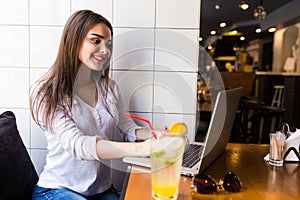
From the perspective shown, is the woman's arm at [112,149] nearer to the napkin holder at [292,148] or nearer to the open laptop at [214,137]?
the open laptop at [214,137]

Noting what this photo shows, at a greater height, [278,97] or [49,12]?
[49,12]

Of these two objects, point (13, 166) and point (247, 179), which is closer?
point (247, 179)

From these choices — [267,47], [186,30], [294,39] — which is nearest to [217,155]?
[186,30]

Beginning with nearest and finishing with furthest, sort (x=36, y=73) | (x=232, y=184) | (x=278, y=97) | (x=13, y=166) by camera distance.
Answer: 1. (x=232, y=184)
2. (x=13, y=166)
3. (x=36, y=73)
4. (x=278, y=97)

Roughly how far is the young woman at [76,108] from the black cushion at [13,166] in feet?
0.19

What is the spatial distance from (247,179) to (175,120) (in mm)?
620

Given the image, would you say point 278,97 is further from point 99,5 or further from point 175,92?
point 99,5

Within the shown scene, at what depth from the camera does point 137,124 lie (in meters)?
1.60

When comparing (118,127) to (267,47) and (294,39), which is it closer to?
(294,39)

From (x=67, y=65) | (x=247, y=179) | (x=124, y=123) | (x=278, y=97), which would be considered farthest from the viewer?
(x=278, y=97)

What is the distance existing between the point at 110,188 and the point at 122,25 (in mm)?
729

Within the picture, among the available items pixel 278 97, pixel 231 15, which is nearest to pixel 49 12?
pixel 231 15

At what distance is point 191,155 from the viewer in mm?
1243

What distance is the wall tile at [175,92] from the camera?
5.19 feet
